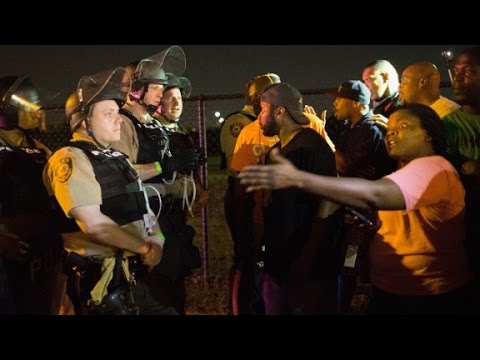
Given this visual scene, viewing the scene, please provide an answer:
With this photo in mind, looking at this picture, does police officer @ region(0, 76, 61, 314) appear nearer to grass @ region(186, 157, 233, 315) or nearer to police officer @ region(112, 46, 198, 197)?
police officer @ region(112, 46, 198, 197)

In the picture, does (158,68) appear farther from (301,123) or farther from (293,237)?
(293,237)

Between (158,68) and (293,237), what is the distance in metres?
2.09

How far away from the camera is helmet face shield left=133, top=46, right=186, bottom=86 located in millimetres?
4733

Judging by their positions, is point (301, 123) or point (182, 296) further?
point (182, 296)

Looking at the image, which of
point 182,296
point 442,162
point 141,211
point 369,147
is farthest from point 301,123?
point 182,296

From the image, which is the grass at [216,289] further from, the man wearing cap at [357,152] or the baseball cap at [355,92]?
the baseball cap at [355,92]

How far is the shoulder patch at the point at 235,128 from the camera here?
18.0ft

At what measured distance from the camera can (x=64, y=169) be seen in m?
3.43

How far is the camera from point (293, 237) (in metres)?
3.82

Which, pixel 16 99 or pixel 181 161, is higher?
pixel 16 99

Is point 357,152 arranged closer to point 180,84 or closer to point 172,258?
point 172,258

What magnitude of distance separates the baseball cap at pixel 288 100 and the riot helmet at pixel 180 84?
4.90ft

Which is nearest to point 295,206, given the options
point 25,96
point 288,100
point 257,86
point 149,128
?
point 288,100

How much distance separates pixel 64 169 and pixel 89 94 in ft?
2.01
